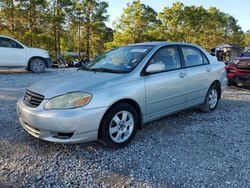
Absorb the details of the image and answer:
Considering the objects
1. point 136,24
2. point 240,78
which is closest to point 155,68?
point 240,78

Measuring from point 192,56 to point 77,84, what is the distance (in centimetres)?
257

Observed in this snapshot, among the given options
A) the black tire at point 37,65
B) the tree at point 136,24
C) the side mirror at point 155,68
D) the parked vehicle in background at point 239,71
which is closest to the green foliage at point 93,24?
the tree at point 136,24

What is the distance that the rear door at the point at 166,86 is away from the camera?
4152 millimetres

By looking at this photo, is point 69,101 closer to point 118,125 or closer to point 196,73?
point 118,125

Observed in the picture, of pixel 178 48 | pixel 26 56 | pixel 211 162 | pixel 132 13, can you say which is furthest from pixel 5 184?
pixel 132 13

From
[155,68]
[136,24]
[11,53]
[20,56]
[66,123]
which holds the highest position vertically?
[136,24]

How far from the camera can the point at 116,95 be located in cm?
360

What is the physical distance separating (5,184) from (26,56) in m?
9.45

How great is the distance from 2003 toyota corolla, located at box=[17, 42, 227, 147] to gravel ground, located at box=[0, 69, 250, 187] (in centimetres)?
26

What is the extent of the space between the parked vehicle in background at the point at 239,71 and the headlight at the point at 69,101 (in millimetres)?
6809

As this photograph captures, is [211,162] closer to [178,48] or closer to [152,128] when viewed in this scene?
[152,128]

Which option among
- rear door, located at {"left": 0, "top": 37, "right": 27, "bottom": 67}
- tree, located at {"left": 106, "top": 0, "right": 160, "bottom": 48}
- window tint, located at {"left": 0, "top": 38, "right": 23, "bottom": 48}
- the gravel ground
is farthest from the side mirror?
tree, located at {"left": 106, "top": 0, "right": 160, "bottom": 48}

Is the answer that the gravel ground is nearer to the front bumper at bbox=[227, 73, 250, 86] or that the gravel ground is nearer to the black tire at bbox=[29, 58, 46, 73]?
the front bumper at bbox=[227, 73, 250, 86]

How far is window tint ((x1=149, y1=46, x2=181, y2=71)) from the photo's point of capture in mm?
4422
